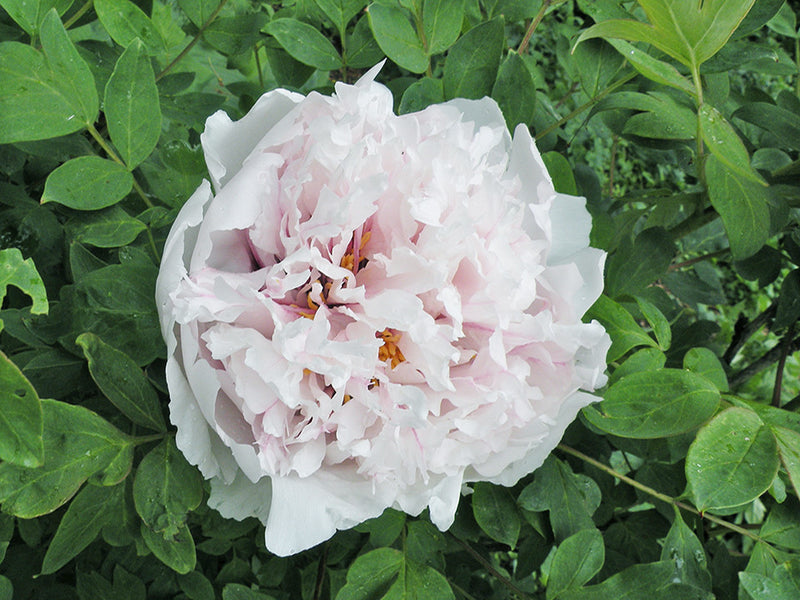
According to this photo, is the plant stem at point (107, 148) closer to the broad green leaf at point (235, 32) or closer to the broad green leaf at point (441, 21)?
the broad green leaf at point (235, 32)

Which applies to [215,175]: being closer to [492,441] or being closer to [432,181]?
[432,181]

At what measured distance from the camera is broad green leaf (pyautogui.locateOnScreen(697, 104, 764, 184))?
52 centimetres

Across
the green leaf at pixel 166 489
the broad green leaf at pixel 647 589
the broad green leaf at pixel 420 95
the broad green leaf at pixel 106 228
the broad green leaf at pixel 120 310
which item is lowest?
the broad green leaf at pixel 647 589

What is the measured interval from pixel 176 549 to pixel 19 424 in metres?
0.16

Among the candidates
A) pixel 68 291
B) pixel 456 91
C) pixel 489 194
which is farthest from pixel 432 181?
pixel 68 291

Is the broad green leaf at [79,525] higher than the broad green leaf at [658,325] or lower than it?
lower

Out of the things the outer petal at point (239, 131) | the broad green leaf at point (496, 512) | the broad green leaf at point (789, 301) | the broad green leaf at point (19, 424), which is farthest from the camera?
the broad green leaf at point (789, 301)

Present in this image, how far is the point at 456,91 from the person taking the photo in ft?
2.09

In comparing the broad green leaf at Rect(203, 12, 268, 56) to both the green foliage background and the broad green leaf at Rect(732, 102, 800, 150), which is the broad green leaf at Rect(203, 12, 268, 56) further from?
the broad green leaf at Rect(732, 102, 800, 150)

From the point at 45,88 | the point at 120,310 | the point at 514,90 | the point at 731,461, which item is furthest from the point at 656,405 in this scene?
the point at 45,88

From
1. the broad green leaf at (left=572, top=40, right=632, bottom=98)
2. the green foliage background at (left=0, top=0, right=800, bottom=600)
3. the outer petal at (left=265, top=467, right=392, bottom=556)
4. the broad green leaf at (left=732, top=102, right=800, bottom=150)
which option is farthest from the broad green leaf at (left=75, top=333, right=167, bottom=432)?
the broad green leaf at (left=732, top=102, right=800, bottom=150)

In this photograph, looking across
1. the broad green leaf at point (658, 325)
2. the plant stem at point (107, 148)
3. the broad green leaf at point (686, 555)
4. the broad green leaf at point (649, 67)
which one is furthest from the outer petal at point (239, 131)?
the broad green leaf at point (686, 555)

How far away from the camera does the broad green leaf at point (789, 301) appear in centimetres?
73

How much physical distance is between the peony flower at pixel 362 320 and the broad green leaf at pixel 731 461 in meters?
0.09
